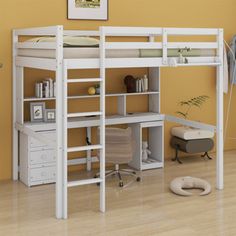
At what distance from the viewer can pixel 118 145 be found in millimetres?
4754

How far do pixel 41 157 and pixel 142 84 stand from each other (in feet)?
4.83

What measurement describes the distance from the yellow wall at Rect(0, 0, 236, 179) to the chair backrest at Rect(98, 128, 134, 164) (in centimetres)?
107

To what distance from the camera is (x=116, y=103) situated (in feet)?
18.5

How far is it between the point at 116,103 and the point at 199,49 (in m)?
1.41

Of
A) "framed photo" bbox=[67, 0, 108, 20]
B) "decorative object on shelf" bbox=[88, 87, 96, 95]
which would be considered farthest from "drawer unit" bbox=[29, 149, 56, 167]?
"framed photo" bbox=[67, 0, 108, 20]

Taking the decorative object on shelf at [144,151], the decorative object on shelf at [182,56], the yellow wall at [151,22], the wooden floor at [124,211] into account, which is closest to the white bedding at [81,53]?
the decorative object on shelf at [182,56]

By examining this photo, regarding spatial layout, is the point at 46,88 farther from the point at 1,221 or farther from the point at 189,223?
the point at 189,223

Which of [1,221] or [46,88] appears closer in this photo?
[1,221]

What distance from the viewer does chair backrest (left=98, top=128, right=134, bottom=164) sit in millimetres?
4730

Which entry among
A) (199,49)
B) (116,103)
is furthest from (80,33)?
(199,49)

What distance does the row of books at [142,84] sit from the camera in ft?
18.3

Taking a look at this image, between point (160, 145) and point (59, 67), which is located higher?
point (59, 67)

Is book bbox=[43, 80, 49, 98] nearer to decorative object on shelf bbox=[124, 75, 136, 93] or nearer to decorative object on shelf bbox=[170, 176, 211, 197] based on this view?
decorative object on shelf bbox=[124, 75, 136, 93]

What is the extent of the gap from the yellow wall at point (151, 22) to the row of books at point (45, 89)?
28 centimetres
